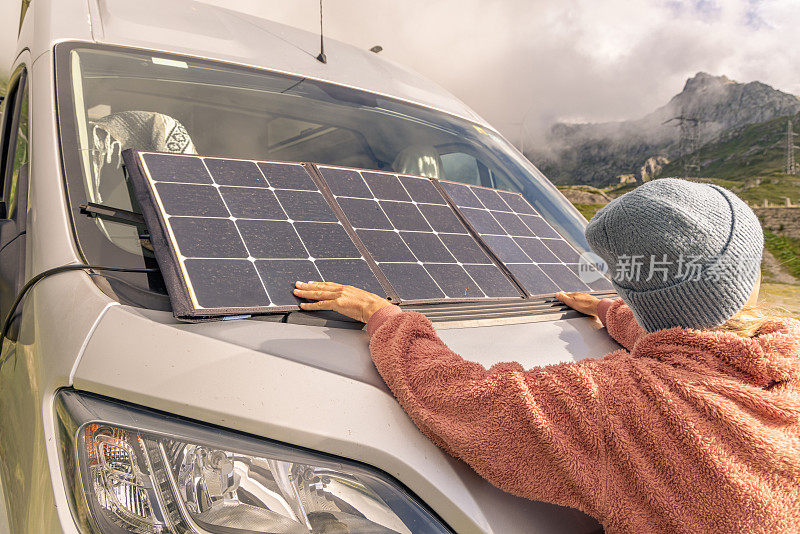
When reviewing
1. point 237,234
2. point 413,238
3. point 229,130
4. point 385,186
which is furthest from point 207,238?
point 229,130

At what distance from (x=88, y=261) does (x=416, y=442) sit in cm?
101

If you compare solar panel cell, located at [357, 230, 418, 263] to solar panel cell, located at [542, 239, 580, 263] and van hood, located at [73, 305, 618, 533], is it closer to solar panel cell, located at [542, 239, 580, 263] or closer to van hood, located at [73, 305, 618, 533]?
van hood, located at [73, 305, 618, 533]

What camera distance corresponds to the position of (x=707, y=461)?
41.0 inches

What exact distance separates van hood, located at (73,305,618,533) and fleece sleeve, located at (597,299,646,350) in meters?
0.73

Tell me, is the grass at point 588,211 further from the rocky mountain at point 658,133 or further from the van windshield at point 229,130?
the rocky mountain at point 658,133

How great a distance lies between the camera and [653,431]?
108cm

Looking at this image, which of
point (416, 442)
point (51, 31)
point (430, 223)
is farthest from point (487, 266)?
point (51, 31)

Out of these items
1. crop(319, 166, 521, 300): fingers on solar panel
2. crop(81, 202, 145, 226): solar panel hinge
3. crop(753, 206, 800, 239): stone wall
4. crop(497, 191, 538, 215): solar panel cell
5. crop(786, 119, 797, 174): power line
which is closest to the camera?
crop(81, 202, 145, 226): solar panel hinge

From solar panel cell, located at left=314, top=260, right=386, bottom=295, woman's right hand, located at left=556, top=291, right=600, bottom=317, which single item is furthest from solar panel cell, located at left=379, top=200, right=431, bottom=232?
woman's right hand, located at left=556, top=291, right=600, bottom=317

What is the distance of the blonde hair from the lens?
1.18 meters

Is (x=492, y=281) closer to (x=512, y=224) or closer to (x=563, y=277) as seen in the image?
(x=563, y=277)

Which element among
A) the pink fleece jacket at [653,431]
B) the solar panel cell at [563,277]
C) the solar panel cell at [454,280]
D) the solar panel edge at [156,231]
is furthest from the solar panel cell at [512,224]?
the solar panel edge at [156,231]

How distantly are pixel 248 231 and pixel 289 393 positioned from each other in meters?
0.69

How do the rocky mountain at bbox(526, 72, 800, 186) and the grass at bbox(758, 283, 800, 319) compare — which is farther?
the rocky mountain at bbox(526, 72, 800, 186)
